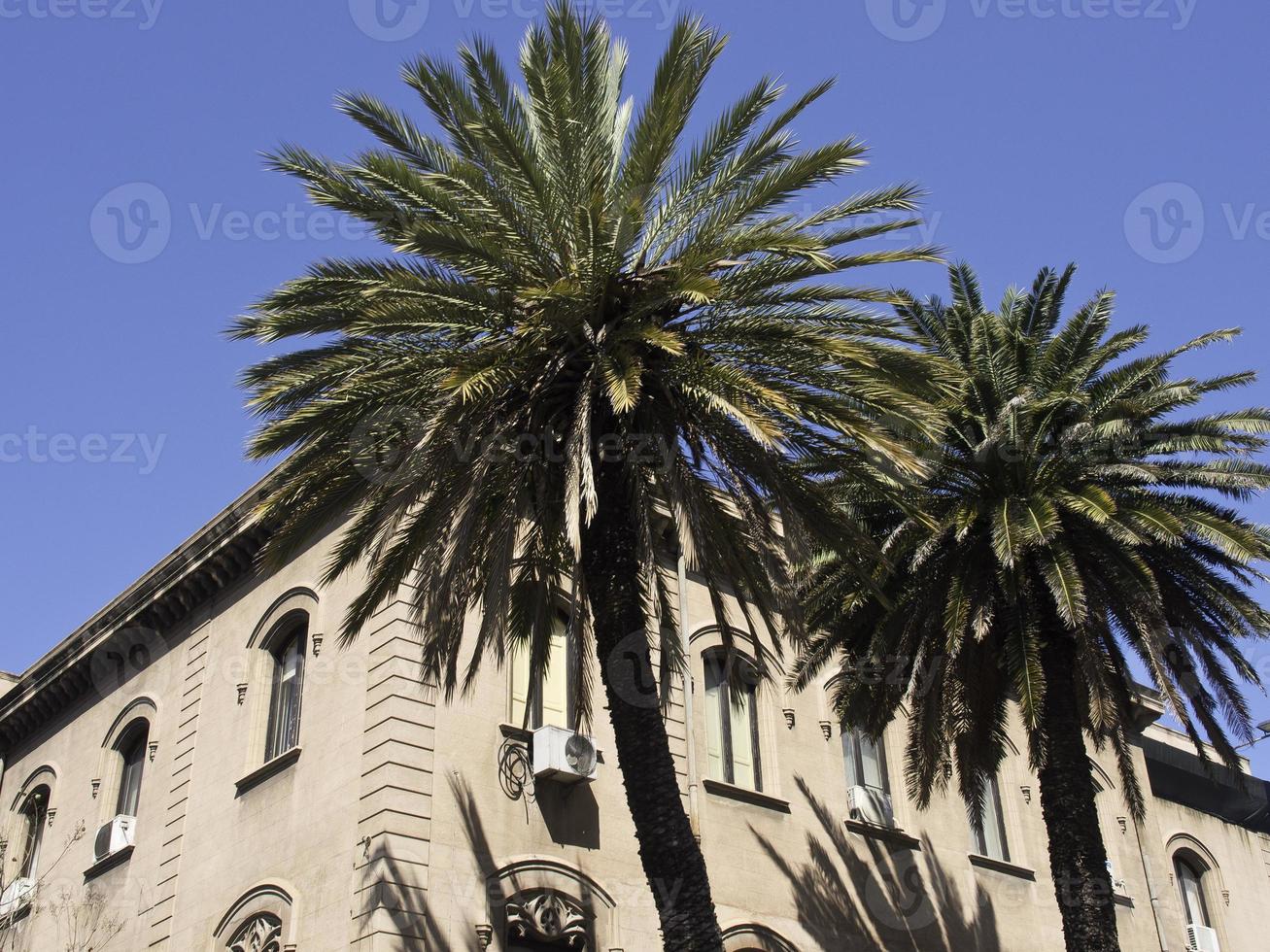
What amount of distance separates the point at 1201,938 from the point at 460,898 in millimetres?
19349

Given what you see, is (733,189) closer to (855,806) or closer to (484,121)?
(484,121)

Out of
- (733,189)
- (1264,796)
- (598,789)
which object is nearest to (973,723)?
(598,789)

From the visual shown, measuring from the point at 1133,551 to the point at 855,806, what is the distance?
288 inches

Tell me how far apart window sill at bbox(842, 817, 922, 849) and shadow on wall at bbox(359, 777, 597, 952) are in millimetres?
6085

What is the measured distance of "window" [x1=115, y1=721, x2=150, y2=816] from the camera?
24.7 metres

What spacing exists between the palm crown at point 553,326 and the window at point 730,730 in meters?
7.19

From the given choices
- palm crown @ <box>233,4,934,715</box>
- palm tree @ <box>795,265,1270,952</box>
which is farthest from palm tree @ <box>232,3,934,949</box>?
palm tree @ <box>795,265,1270,952</box>

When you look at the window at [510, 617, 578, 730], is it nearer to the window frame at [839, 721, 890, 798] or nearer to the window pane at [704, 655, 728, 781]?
the window pane at [704, 655, 728, 781]

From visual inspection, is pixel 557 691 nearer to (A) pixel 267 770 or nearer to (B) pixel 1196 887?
(A) pixel 267 770

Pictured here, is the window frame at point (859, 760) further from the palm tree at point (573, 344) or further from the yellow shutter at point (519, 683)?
the palm tree at point (573, 344)

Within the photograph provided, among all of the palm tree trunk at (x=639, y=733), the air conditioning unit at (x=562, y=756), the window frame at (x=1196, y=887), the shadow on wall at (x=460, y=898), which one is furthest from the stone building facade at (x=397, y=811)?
the palm tree trunk at (x=639, y=733)

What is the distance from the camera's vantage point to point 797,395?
48.0ft

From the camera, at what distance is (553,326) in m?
14.6

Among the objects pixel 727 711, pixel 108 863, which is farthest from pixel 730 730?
pixel 108 863
